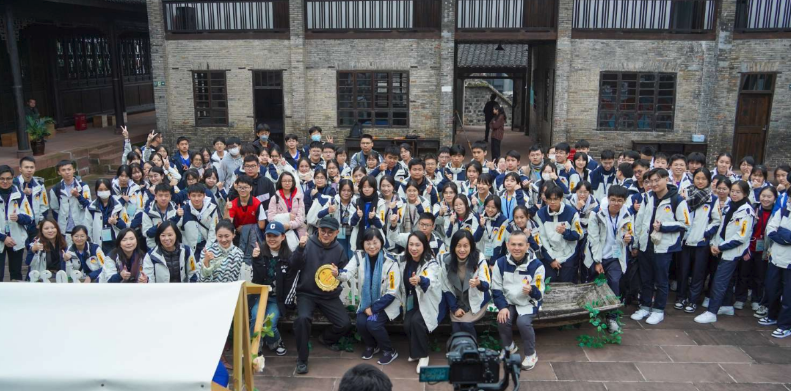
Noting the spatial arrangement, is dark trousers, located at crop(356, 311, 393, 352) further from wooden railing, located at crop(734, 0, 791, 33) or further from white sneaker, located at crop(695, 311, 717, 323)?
wooden railing, located at crop(734, 0, 791, 33)

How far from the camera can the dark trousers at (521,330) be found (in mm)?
6895

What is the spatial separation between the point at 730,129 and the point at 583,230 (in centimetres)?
1220

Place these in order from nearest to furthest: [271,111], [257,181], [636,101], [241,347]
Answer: [241,347]
[257,181]
[636,101]
[271,111]

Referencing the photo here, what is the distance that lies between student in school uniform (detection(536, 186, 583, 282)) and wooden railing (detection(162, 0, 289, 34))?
12581mm

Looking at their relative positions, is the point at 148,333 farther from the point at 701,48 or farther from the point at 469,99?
the point at 469,99

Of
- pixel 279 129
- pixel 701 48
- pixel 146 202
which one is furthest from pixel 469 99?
pixel 146 202

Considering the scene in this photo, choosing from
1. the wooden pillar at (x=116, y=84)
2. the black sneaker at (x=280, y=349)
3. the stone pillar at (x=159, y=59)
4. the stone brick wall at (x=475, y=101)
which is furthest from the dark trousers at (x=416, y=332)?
the stone brick wall at (x=475, y=101)

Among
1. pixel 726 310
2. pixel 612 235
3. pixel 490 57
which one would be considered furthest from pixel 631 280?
pixel 490 57

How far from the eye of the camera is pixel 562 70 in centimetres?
1795

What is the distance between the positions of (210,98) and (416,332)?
1399cm

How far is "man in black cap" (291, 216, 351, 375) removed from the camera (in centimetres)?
708

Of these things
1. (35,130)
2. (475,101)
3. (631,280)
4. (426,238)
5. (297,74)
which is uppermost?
(297,74)

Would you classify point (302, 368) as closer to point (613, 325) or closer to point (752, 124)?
point (613, 325)

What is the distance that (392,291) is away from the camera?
6953 millimetres
